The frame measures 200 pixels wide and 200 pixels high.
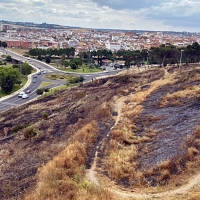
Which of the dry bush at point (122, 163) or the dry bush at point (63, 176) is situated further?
the dry bush at point (122, 163)

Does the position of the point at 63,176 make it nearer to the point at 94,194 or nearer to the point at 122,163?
the point at 94,194

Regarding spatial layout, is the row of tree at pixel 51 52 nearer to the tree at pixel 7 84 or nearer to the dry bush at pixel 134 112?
the tree at pixel 7 84

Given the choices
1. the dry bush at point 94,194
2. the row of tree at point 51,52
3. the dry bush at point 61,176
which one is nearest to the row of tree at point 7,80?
the row of tree at point 51,52

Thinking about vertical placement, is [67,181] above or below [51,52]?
below

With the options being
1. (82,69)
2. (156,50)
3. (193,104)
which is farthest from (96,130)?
(82,69)

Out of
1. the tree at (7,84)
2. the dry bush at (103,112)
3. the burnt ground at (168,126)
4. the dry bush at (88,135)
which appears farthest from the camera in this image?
the tree at (7,84)

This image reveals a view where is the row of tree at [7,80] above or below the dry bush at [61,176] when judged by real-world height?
below

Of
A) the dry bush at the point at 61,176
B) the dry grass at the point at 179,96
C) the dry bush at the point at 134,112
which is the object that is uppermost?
the dry grass at the point at 179,96

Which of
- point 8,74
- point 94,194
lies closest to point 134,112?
point 94,194

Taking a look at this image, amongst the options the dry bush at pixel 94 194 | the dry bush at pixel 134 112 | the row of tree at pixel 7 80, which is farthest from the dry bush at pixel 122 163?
the row of tree at pixel 7 80

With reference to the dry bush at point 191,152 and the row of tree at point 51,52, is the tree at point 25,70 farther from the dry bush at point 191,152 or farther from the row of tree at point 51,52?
the dry bush at point 191,152

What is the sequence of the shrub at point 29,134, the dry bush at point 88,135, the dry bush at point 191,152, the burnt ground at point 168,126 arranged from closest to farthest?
the dry bush at point 191,152, the burnt ground at point 168,126, the dry bush at point 88,135, the shrub at point 29,134
